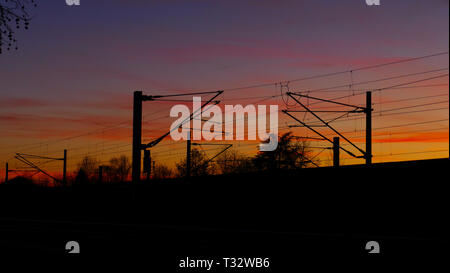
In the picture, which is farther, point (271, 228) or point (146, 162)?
point (146, 162)

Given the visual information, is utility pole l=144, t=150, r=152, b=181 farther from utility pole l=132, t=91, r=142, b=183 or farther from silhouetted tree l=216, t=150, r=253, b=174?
silhouetted tree l=216, t=150, r=253, b=174

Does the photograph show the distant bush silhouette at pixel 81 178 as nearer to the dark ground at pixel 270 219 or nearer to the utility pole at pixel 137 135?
the dark ground at pixel 270 219

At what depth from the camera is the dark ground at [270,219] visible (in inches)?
499

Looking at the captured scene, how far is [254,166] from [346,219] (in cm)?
5517

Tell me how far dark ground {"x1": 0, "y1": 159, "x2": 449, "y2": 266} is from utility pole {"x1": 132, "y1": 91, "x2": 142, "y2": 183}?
1525 millimetres

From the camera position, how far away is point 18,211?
48.3m

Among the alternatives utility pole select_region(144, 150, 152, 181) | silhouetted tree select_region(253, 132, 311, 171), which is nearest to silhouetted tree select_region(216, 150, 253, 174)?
silhouetted tree select_region(253, 132, 311, 171)

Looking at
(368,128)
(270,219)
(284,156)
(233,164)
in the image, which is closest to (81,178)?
(233,164)

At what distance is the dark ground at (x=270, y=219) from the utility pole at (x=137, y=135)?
5.00 feet

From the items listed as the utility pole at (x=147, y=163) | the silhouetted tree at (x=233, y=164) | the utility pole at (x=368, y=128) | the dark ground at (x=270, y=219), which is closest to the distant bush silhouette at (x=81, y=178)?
the silhouetted tree at (x=233, y=164)
